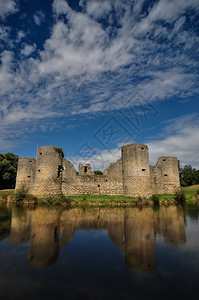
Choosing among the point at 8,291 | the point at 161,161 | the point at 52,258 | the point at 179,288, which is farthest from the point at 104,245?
the point at 161,161

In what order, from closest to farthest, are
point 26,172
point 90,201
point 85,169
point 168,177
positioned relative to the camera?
point 90,201 < point 85,169 < point 26,172 < point 168,177

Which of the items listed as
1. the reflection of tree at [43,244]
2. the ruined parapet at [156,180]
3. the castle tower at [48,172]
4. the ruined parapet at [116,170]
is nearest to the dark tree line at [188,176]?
the ruined parapet at [156,180]

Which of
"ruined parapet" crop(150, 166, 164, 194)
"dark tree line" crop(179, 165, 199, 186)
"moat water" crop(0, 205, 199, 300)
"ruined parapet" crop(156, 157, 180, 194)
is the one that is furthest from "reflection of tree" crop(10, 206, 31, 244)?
"dark tree line" crop(179, 165, 199, 186)

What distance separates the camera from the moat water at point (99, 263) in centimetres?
467

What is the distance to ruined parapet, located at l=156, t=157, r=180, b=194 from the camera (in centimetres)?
2967

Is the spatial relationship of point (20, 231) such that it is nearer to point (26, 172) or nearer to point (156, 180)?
point (26, 172)

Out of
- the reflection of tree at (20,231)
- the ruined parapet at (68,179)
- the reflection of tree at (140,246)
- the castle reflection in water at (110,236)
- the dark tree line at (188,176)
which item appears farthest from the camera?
the dark tree line at (188,176)

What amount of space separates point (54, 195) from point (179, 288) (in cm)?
2200

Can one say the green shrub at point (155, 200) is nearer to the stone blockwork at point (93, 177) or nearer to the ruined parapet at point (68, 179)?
the stone blockwork at point (93, 177)

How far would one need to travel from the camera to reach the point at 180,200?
25.6 meters

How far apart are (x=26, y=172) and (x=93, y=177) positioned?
36.9ft

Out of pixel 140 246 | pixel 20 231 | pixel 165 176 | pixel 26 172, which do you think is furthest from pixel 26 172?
pixel 140 246

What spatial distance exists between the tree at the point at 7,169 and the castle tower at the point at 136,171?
26564 mm

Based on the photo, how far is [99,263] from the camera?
6.35m
